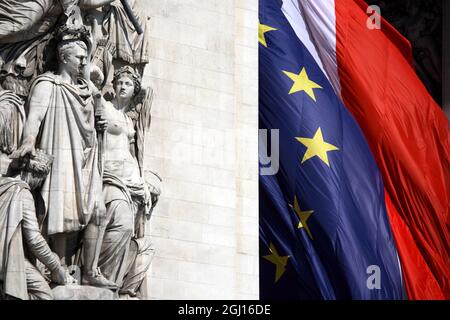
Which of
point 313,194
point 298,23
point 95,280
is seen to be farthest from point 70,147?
point 298,23

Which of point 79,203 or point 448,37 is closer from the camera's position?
point 79,203

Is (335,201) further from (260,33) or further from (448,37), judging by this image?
(448,37)

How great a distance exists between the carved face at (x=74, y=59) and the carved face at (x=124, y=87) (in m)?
1.12

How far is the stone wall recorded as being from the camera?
1513 inches

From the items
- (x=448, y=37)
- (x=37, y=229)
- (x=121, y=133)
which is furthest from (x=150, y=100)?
(x=448, y=37)

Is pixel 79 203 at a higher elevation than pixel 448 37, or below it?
below

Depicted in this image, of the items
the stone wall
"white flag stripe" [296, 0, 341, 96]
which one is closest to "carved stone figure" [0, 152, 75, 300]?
the stone wall

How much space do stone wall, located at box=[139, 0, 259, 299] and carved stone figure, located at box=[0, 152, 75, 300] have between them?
9.32 ft

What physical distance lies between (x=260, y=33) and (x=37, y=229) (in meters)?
8.64

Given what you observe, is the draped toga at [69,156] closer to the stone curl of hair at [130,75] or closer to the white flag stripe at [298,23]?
the stone curl of hair at [130,75]

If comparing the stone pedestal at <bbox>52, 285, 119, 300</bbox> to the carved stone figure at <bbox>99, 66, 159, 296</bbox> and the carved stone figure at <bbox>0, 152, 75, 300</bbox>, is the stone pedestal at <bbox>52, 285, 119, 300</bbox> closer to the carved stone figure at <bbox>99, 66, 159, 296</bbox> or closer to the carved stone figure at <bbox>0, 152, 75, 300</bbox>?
the carved stone figure at <bbox>0, 152, 75, 300</bbox>

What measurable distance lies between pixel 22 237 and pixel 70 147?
156 centimetres

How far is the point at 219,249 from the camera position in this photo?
128 ft

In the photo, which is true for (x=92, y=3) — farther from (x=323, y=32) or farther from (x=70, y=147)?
(x=323, y=32)
